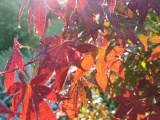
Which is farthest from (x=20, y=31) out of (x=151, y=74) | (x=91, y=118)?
(x=151, y=74)

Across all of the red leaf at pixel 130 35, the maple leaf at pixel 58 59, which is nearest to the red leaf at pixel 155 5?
the red leaf at pixel 130 35

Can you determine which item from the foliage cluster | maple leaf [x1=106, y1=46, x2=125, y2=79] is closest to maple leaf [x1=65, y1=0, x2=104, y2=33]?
the foliage cluster

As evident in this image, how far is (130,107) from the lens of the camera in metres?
1.09

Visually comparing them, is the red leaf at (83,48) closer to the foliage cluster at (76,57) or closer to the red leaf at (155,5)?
the foliage cluster at (76,57)

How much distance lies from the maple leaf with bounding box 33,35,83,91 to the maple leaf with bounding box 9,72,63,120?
0.08 feet

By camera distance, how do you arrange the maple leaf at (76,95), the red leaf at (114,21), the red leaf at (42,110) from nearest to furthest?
the red leaf at (42,110)
the red leaf at (114,21)
the maple leaf at (76,95)

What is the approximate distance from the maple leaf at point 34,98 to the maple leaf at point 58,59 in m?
0.02

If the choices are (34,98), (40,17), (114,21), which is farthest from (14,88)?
(114,21)

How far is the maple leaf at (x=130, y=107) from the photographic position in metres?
1.07

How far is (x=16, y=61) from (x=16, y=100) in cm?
11

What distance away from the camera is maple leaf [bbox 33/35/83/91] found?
812mm

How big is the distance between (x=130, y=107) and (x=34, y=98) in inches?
16.1

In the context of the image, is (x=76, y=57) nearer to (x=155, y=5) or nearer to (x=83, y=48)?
(x=83, y=48)

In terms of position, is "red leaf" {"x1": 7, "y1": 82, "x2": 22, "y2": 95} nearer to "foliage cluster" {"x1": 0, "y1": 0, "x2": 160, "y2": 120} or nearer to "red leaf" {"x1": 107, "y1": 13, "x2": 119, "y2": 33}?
"foliage cluster" {"x1": 0, "y1": 0, "x2": 160, "y2": 120}
